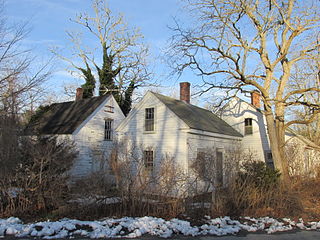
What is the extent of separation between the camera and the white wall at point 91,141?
17.0 meters

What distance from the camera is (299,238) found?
6266 millimetres

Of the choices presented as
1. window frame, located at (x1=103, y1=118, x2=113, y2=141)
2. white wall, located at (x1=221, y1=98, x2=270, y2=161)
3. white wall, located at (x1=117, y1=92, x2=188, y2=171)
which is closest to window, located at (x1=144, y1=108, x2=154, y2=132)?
white wall, located at (x1=117, y1=92, x2=188, y2=171)

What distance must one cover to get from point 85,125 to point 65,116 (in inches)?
108

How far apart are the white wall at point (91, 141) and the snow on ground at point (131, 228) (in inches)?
381

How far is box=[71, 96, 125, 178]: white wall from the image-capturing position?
17016mm

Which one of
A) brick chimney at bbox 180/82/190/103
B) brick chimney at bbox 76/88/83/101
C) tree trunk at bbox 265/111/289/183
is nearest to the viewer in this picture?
tree trunk at bbox 265/111/289/183

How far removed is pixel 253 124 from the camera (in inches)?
789

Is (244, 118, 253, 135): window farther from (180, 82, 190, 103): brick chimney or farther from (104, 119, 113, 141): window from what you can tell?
(104, 119, 113, 141): window

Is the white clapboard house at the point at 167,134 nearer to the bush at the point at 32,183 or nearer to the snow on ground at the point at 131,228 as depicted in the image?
the bush at the point at 32,183

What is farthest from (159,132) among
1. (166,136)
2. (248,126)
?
(248,126)

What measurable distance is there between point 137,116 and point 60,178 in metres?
7.49

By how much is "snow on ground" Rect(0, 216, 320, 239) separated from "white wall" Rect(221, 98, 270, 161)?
1237 centimetres

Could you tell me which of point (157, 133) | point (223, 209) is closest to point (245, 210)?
point (223, 209)

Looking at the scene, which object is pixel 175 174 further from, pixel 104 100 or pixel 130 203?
pixel 104 100
